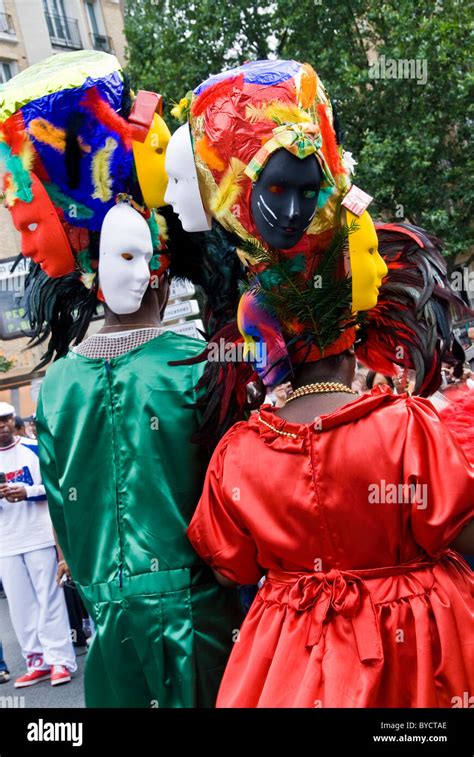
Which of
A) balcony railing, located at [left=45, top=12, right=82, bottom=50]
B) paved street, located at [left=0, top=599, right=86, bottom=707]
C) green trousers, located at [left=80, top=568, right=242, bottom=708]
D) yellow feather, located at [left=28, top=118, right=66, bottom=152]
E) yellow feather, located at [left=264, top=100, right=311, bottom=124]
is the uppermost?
balcony railing, located at [left=45, top=12, right=82, bottom=50]

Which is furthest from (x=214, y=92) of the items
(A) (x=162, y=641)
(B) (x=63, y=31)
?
(B) (x=63, y=31)

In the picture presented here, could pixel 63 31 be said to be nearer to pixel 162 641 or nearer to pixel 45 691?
pixel 45 691

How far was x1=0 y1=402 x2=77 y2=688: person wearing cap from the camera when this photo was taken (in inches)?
259

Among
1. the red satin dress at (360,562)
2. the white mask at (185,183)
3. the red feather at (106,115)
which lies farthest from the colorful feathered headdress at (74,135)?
the red satin dress at (360,562)

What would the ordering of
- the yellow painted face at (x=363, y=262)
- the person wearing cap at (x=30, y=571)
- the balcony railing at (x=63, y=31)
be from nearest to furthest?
the yellow painted face at (x=363, y=262) → the person wearing cap at (x=30, y=571) → the balcony railing at (x=63, y=31)

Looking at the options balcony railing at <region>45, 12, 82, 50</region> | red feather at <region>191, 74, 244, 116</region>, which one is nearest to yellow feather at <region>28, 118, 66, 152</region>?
red feather at <region>191, 74, 244, 116</region>

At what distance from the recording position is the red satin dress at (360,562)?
7.38 ft

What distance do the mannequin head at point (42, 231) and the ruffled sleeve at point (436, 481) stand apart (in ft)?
4.32

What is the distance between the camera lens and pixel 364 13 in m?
14.9

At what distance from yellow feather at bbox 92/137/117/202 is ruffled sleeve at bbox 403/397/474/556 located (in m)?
1.27

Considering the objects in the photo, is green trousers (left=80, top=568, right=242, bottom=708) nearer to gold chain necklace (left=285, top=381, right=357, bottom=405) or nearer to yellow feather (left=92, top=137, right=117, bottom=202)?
gold chain necklace (left=285, top=381, right=357, bottom=405)

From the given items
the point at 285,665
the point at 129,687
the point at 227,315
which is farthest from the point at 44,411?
the point at 285,665

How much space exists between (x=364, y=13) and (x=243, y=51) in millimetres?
2070

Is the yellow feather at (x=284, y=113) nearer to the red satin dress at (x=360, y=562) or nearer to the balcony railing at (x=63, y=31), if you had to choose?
the red satin dress at (x=360, y=562)
